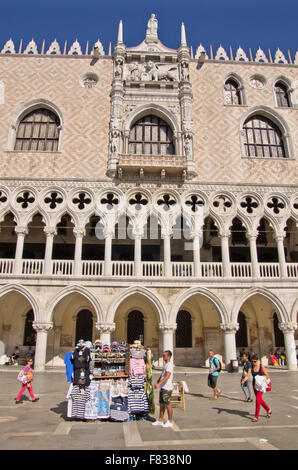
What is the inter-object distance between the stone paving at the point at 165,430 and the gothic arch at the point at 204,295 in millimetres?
6913

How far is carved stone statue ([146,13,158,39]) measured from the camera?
2078 cm

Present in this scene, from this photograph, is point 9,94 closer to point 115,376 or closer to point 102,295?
point 102,295

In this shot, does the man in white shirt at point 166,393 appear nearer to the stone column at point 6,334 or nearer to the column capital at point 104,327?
the column capital at point 104,327

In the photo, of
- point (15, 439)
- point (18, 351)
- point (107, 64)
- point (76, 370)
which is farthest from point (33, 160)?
point (15, 439)

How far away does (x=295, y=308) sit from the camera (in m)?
16.0

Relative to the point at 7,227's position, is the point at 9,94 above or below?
above

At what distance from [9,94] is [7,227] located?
24.0 ft

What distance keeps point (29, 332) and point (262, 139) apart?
1623cm

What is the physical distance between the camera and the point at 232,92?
20250 mm

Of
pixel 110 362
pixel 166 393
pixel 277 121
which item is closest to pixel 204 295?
pixel 110 362

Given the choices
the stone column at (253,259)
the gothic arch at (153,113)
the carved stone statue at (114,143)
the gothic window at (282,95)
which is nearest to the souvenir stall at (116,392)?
the stone column at (253,259)

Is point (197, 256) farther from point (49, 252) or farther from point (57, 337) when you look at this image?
point (57, 337)

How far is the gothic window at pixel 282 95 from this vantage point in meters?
20.1
